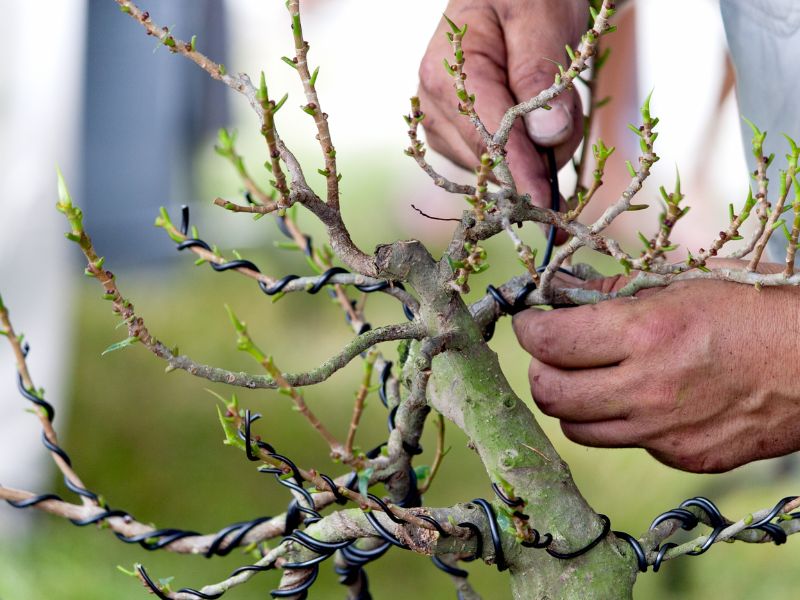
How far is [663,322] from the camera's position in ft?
2.80

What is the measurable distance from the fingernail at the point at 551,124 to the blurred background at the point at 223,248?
0.68 meters

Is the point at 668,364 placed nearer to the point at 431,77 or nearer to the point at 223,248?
the point at 431,77

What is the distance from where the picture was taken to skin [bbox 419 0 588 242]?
985 millimetres

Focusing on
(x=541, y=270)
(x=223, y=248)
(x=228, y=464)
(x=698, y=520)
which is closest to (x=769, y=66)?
(x=541, y=270)

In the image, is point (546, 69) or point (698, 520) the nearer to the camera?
point (698, 520)

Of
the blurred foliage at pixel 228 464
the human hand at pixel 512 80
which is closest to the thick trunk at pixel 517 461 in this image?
the human hand at pixel 512 80

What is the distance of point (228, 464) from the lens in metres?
3.16

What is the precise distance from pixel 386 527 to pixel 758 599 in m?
2.30

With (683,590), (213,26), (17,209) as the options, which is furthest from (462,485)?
(213,26)

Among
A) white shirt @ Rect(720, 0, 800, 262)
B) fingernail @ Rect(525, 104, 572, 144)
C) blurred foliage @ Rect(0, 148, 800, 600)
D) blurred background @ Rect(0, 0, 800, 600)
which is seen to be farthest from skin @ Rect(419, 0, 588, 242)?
blurred foliage @ Rect(0, 148, 800, 600)

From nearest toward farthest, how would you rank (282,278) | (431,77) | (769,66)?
(282,278)
(431,77)
(769,66)

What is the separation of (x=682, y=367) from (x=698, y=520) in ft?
0.49

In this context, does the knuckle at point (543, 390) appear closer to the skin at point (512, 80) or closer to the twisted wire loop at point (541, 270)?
the twisted wire loop at point (541, 270)

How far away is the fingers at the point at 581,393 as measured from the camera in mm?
881
